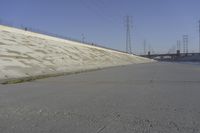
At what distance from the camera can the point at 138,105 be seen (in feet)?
35.3

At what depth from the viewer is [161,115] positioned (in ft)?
29.0

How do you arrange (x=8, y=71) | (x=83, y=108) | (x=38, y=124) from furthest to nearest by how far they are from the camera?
(x=8, y=71) < (x=83, y=108) < (x=38, y=124)

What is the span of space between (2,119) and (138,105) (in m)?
4.11

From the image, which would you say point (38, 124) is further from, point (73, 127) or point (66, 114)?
point (66, 114)

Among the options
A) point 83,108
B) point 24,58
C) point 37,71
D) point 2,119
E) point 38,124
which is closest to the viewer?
point 38,124

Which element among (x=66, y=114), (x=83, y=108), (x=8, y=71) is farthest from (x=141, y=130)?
(x=8, y=71)

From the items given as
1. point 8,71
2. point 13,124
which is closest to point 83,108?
point 13,124

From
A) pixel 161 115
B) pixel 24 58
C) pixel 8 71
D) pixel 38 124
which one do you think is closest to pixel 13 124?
pixel 38 124

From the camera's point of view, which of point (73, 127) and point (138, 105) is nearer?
point (73, 127)

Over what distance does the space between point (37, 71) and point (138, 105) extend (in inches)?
814

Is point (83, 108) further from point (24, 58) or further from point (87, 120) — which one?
point (24, 58)

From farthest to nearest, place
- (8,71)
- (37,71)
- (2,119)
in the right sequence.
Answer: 1. (37,71)
2. (8,71)
3. (2,119)

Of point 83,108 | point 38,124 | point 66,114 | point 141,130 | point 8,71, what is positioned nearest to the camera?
point 141,130

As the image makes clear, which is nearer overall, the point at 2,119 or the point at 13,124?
the point at 13,124
